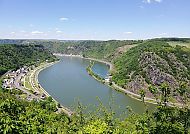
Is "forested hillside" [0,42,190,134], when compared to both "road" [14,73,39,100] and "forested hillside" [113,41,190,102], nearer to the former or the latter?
"road" [14,73,39,100]

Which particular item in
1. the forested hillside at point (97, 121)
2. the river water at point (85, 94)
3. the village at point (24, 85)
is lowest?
the river water at point (85, 94)

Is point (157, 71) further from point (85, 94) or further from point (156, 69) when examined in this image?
point (85, 94)

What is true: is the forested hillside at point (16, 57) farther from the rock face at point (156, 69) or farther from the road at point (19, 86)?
the rock face at point (156, 69)

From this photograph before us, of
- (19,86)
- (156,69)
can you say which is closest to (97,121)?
(19,86)

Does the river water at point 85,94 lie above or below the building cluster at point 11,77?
below

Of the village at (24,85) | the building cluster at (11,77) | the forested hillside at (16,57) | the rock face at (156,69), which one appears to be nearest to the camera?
the village at (24,85)

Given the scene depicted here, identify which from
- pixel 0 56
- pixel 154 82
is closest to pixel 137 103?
pixel 154 82

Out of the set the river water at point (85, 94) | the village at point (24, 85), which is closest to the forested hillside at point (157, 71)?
the river water at point (85, 94)

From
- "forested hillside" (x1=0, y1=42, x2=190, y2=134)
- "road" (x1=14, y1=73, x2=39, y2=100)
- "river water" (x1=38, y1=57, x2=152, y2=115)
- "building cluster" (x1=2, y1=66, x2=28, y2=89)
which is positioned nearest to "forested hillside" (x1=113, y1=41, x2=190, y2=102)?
"river water" (x1=38, y1=57, x2=152, y2=115)

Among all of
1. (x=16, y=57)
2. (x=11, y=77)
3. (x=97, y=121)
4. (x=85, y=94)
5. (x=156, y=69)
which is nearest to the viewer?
(x=97, y=121)

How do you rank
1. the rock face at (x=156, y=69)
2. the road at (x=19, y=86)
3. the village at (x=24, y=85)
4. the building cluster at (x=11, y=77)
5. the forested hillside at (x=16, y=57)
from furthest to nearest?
the forested hillside at (x=16, y=57) → the building cluster at (x=11, y=77) → the rock face at (x=156, y=69) → the village at (x=24, y=85) → the road at (x=19, y=86)
